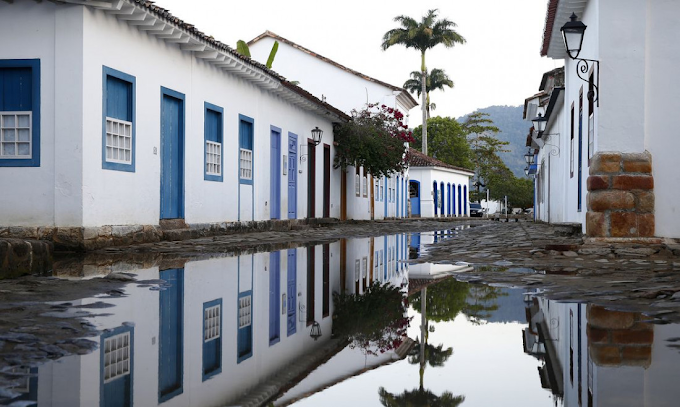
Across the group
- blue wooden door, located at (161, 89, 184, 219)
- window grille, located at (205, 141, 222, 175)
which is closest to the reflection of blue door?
window grille, located at (205, 141, 222, 175)

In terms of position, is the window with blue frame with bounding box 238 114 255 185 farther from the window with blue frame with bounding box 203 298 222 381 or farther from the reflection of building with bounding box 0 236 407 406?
the window with blue frame with bounding box 203 298 222 381

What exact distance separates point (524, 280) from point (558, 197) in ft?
54.2

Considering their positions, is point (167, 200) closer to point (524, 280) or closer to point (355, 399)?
point (524, 280)

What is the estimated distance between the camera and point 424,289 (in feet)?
19.4

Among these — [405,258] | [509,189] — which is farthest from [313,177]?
[509,189]

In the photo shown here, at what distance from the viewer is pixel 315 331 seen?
13.7 feet

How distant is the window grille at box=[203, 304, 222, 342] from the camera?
3889 millimetres

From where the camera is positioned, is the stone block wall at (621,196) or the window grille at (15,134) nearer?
the stone block wall at (621,196)

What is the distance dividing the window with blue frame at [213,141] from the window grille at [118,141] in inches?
122

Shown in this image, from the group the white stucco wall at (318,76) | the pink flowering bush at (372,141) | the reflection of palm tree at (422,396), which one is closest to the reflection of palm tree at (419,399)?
the reflection of palm tree at (422,396)

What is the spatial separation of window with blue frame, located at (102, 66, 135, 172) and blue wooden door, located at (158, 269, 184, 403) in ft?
19.5

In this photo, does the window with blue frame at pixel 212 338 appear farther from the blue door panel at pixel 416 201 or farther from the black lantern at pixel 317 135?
the blue door panel at pixel 416 201

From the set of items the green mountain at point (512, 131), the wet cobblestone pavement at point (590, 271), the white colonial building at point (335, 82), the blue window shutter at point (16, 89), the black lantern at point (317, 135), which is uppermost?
the green mountain at point (512, 131)

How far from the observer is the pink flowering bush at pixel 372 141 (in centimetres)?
2648
